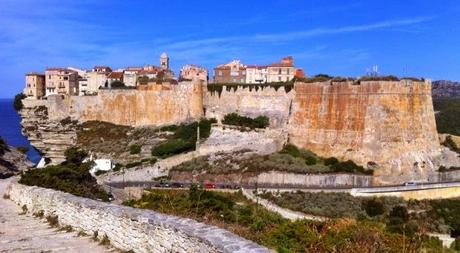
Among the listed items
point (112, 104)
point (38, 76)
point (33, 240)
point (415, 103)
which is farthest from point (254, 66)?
point (33, 240)

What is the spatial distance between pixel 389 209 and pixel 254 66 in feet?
123

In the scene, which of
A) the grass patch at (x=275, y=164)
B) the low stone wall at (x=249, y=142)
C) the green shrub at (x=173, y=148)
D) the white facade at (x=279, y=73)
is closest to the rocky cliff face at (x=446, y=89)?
the white facade at (x=279, y=73)

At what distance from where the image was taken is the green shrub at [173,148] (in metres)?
42.4

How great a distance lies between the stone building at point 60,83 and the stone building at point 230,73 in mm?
16636

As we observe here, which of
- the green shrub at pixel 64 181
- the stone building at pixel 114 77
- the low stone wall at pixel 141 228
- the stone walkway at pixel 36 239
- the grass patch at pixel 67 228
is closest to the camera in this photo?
the low stone wall at pixel 141 228

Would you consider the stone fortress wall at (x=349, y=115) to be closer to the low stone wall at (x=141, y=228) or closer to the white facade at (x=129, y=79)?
the white facade at (x=129, y=79)

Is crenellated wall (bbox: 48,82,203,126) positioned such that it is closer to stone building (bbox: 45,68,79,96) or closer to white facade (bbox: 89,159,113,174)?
white facade (bbox: 89,159,113,174)

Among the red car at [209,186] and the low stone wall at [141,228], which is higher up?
the low stone wall at [141,228]

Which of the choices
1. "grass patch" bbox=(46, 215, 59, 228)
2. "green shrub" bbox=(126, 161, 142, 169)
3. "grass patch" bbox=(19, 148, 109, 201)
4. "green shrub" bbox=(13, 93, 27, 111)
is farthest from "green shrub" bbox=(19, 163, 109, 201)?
"green shrub" bbox=(13, 93, 27, 111)

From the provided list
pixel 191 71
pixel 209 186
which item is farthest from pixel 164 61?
pixel 209 186

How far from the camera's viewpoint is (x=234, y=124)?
45688 millimetres

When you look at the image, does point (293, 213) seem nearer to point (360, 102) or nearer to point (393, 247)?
point (360, 102)

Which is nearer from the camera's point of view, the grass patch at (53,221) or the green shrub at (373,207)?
the grass patch at (53,221)

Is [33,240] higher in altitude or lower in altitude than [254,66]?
lower
